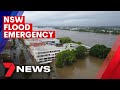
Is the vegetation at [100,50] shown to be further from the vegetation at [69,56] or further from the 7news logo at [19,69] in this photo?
the 7news logo at [19,69]

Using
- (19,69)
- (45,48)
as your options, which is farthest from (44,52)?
(19,69)

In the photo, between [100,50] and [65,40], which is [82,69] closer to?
[100,50]

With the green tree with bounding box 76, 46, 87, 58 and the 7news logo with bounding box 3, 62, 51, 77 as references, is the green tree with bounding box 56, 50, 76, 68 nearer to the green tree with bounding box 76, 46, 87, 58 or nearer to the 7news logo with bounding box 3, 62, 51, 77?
the green tree with bounding box 76, 46, 87, 58

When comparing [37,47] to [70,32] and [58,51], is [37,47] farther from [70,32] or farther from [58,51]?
[70,32]

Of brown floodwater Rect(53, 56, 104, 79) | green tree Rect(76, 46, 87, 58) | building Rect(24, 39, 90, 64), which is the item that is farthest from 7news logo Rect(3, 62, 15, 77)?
green tree Rect(76, 46, 87, 58)

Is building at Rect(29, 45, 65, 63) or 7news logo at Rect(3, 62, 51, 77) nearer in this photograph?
7news logo at Rect(3, 62, 51, 77)
